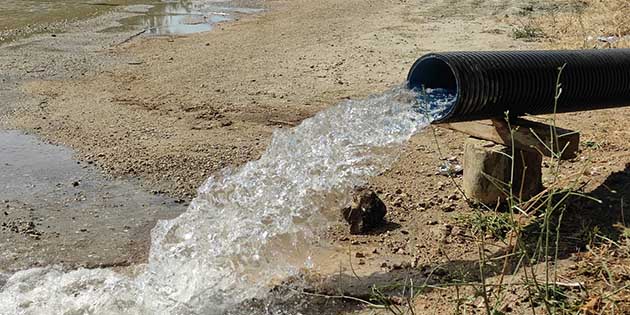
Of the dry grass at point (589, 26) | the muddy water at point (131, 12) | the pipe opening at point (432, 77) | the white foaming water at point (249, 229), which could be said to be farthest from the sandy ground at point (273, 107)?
the muddy water at point (131, 12)

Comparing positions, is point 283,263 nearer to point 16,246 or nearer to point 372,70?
point 16,246

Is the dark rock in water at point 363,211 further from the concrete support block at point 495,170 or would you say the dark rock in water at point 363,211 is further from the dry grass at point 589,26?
the dry grass at point 589,26

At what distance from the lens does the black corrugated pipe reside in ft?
14.2

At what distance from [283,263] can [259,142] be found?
2.48 metres

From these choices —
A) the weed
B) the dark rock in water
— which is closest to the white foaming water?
the dark rock in water

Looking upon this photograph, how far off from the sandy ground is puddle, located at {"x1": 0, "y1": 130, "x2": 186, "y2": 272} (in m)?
0.25

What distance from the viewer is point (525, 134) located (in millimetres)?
4582

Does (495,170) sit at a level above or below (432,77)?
below

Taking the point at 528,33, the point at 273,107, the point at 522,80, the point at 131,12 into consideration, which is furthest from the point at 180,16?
the point at 522,80

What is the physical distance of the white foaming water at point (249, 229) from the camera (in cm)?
408

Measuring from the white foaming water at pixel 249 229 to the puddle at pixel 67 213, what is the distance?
0.25 meters

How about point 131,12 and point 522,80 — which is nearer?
point 522,80

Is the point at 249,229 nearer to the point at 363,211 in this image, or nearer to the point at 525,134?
the point at 363,211

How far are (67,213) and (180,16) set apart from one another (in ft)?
37.0
